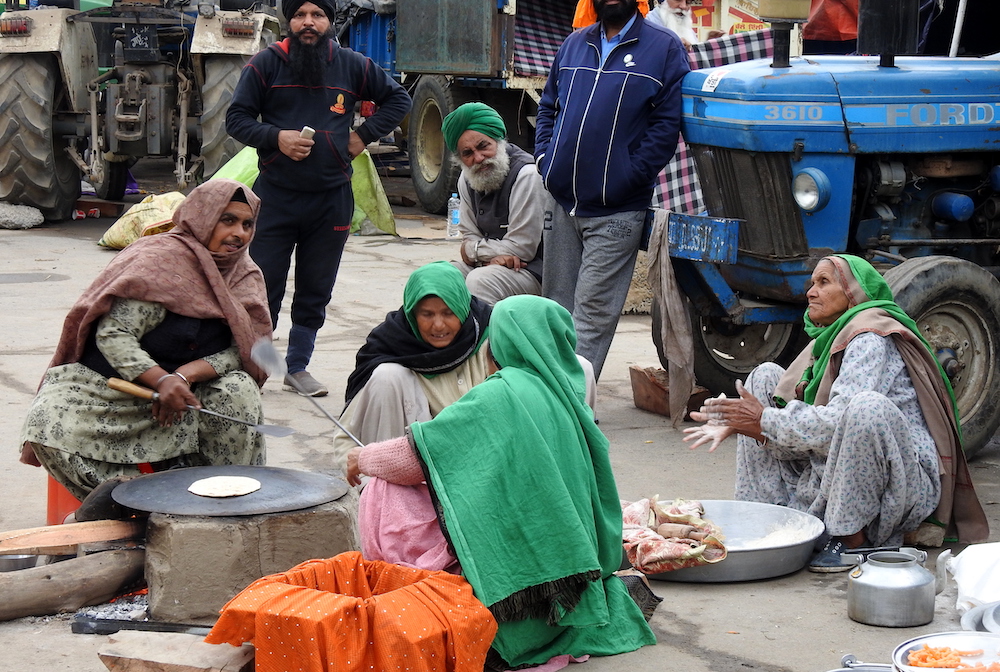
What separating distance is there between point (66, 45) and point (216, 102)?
153cm

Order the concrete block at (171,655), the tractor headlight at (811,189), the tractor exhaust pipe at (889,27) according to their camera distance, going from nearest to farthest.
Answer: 1. the concrete block at (171,655)
2. the tractor headlight at (811,189)
3. the tractor exhaust pipe at (889,27)

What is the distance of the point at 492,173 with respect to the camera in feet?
18.8

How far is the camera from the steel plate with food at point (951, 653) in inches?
109

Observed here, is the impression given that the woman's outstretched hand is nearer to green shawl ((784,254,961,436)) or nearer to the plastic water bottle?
green shawl ((784,254,961,436))

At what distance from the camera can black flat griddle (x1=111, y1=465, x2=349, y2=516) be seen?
134 inches

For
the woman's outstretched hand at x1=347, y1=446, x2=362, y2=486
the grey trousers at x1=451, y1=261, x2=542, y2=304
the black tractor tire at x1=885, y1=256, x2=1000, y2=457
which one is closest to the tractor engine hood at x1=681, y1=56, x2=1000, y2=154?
the black tractor tire at x1=885, y1=256, x2=1000, y2=457

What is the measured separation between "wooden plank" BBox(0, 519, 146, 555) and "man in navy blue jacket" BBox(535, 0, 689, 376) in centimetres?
244

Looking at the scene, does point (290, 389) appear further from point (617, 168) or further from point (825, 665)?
point (825, 665)

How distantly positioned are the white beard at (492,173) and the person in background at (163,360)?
1.65 meters

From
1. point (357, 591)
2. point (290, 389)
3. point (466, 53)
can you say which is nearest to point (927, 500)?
point (357, 591)

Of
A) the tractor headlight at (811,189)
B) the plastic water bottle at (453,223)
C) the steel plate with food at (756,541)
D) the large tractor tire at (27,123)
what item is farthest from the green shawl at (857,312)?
the large tractor tire at (27,123)

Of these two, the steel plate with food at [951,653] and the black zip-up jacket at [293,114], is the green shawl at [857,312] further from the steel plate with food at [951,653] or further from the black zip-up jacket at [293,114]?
the black zip-up jacket at [293,114]

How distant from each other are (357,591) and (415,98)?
1028 cm

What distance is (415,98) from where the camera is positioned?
12.9m
